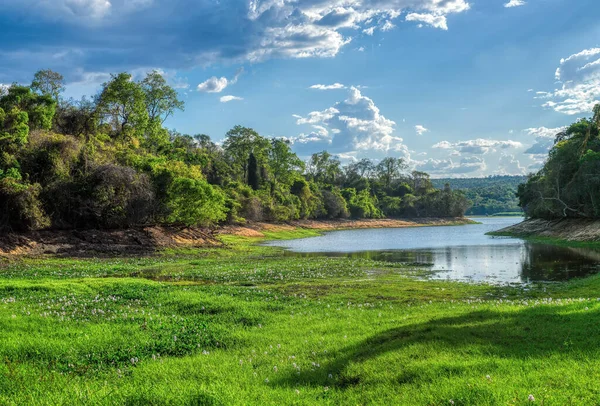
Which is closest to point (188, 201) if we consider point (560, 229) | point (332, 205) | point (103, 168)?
point (103, 168)

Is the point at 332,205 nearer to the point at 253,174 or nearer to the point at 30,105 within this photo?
the point at 253,174

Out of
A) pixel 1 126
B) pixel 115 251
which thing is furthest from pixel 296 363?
pixel 1 126

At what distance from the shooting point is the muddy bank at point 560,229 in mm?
54906

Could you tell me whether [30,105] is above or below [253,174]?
above

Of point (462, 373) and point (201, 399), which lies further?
point (462, 373)

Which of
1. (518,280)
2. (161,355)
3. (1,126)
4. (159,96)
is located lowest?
(518,280)

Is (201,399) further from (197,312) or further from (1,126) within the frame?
(1,126)

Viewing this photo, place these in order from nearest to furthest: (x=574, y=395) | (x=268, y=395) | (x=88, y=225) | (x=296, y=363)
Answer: (x=574, y=395)
(x=268, y=395)
(x=296, y=363)
(x=88, y=225)

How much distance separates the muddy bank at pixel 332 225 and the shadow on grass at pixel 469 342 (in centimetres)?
6881

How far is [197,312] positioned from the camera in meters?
14.5

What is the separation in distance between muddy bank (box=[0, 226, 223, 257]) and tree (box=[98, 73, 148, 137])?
19.9 meters

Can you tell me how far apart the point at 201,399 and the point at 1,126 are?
143 ft

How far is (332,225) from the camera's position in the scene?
137875 millimetres

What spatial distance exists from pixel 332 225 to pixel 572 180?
271ft
